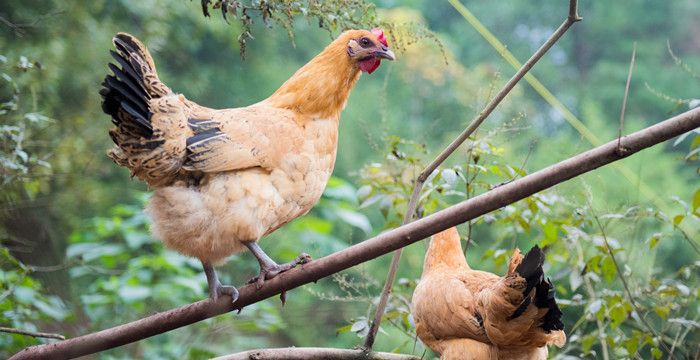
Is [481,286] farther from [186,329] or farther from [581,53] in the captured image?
[581,53]

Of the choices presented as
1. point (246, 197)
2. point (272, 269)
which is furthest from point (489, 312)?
point (246, 197)

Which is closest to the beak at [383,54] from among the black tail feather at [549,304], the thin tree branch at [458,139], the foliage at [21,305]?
the thin tree branch at [458,139]

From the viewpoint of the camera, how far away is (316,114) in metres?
2.45

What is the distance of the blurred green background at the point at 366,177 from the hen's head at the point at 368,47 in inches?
1.7

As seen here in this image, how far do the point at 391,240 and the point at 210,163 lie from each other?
0.65 metres

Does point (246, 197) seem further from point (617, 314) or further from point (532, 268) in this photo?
point (617, 314)

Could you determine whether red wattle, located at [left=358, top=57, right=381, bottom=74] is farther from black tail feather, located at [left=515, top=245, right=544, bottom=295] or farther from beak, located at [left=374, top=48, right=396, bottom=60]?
black tail feather, located at [left=515, top=245, right=544, bottom=295]

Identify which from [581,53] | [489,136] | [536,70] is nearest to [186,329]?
[489,136]

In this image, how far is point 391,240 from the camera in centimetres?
176

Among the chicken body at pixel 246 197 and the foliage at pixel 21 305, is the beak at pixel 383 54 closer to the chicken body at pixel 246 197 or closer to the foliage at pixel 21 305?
the chicken body at pixel 246 197

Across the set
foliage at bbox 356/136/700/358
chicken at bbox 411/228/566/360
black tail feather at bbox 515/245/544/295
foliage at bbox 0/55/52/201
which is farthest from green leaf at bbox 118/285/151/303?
black tail feather at bbox 515/245/544/295

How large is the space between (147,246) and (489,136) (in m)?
2.64

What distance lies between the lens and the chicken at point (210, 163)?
2104 mm

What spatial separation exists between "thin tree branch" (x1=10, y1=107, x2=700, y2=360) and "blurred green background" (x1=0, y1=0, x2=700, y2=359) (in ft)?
1.29
